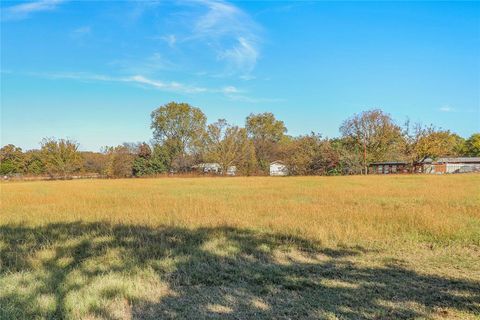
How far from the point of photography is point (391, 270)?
5410mm

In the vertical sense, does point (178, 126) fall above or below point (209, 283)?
above

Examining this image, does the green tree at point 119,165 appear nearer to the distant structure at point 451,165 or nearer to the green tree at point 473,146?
the distant structure at point 451,165

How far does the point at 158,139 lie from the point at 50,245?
62.1 meters

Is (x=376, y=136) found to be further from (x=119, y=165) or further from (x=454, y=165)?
(x=119, y=165)

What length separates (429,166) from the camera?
61.7 meters

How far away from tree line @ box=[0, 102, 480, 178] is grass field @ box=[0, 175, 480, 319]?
43584 mm

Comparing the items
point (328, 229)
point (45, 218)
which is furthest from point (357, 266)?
point (45, 218)

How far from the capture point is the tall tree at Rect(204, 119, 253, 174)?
57.4 metres

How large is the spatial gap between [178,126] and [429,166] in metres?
46.4

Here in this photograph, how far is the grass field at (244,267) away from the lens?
4.00 meters

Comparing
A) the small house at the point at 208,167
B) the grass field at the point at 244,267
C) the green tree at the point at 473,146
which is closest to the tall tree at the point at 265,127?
the small house at the point at 208,167

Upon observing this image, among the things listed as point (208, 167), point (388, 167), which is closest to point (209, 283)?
point (208, 167)

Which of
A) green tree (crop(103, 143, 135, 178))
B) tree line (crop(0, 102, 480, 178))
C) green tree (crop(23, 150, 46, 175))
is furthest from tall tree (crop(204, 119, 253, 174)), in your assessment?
green tree (crop(23, 150, 46, 175))

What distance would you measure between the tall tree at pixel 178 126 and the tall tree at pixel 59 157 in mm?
15950
